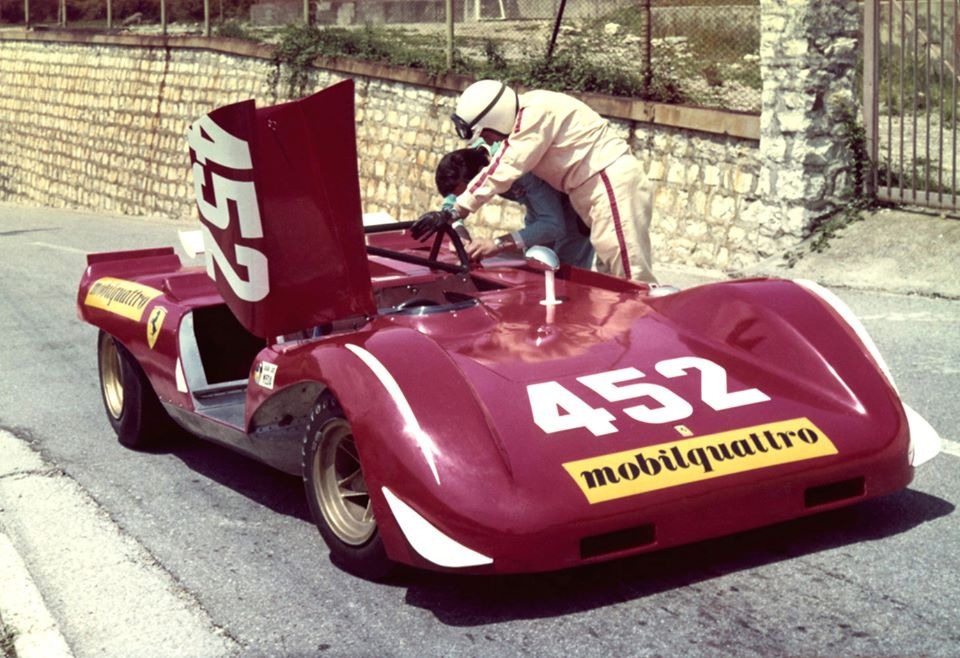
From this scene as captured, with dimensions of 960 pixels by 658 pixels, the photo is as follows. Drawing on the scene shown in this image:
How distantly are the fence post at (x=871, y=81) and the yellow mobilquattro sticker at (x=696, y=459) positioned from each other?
297 inches

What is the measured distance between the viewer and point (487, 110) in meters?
6.74

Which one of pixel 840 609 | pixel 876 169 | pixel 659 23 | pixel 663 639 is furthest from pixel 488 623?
pixel 659 23

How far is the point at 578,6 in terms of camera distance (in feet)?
51.2

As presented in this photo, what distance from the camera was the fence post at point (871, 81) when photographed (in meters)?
11.8

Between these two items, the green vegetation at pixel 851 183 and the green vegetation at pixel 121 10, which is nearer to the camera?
the green vegetation at pixel 851 183

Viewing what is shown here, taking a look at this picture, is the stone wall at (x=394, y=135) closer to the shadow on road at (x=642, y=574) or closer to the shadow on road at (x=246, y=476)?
the shadow on road at (x=246, y=476)

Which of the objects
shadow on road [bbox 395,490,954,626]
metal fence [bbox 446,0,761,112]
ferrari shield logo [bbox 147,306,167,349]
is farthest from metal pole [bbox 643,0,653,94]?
shadow on road [bbox 395,490,954,626]

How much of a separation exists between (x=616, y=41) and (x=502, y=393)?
10.7m

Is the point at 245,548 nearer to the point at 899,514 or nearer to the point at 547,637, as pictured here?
the point at 547,637

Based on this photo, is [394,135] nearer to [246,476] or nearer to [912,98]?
[912,98]

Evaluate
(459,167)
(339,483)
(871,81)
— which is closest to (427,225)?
(459,167)

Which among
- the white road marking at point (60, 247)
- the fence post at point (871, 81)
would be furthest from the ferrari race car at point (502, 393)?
the white road marking at point (60, 247)

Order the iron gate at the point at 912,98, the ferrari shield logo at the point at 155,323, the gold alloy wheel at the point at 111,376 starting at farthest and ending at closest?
the iron gate at the point at 912,98
the gold alloy wheel at the point at 111,376
the ferrari shield logo at the point at 155,323

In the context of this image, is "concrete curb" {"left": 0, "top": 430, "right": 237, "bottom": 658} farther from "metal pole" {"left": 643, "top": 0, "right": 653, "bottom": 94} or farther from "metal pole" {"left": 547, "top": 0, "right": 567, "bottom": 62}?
"metal pole" {"left": 547, "top": 0, "right": 567, "bottom": 62}
